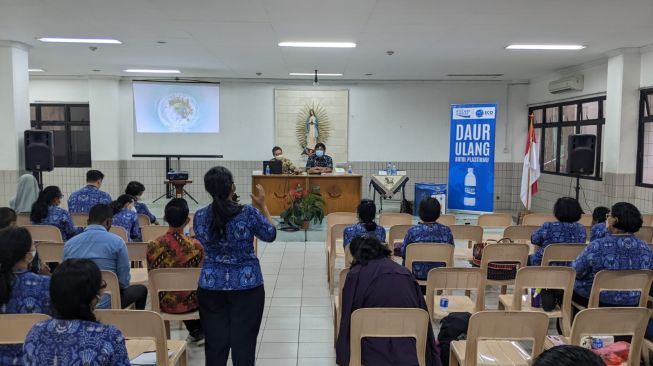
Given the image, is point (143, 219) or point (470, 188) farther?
point (470, 188)

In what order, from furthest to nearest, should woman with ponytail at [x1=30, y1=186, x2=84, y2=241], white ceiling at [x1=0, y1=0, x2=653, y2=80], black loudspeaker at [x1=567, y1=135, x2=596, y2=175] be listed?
black loudspeaker at [x1=567, y1=135, x2=596, y2=175], white ceiling at [x1=0, y1=0, x2=653, y2=80], woman with ponytail at [x1=30, y1=186, x2=84, y2=241]

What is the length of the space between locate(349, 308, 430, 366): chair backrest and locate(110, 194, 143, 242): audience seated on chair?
3204 millimetres

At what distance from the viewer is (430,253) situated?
4059 mm

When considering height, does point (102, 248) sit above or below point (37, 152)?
below

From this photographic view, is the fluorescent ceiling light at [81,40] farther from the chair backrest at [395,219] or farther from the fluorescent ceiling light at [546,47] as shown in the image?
the fluorescent ceiling light at [546,47]

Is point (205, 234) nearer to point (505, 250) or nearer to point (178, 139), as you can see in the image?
point (505, 250)

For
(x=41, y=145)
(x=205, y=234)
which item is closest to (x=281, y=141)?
(x=41, y=145)

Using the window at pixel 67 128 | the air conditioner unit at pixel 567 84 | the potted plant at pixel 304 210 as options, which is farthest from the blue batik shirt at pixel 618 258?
the window at pixel 67 128

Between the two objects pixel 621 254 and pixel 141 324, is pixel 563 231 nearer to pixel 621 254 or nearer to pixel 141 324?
pixel 621 254

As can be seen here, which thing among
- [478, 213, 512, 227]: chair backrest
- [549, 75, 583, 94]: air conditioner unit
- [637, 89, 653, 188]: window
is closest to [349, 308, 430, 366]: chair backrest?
[478, 213, 512, 227]: chair backrest

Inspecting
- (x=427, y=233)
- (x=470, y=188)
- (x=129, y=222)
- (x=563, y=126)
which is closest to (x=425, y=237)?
(x=427, y=233)

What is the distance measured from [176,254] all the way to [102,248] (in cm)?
52

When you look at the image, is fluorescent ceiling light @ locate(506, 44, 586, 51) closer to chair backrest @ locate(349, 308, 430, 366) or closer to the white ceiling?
the white ceiling

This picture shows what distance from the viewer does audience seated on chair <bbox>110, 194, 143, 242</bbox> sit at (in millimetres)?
4980
